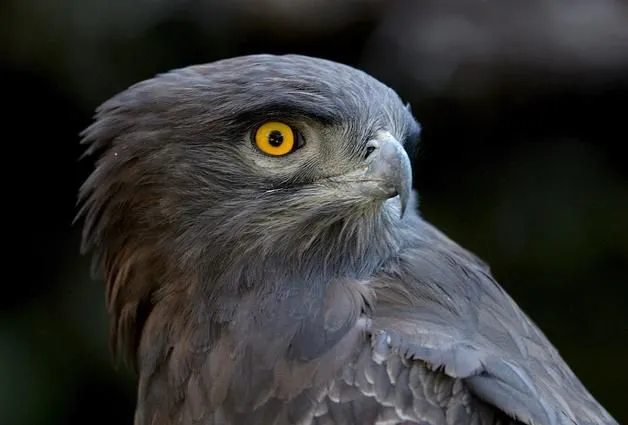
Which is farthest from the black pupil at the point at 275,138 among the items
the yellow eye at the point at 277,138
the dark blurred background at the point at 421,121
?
the dark blurred background at the point at 421,121

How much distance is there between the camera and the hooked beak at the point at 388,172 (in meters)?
3.25

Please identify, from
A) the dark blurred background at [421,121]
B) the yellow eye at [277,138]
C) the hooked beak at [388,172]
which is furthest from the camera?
the dark blurred background at [421,121]

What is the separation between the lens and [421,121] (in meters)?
6.26

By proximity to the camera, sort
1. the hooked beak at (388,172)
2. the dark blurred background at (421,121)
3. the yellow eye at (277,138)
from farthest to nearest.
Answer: the dark blurred background at (421,121), the yellow eye at (277,138), the hooked beak at (388,172)

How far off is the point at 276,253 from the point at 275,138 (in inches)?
15.0

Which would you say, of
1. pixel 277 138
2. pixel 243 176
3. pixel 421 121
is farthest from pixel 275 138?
pixel 421 121

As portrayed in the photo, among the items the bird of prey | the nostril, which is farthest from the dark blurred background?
the nostril

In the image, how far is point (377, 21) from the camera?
242 inches

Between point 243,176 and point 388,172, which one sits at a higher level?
point 388,172

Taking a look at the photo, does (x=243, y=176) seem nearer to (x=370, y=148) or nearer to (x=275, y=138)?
(x=275, y=138)

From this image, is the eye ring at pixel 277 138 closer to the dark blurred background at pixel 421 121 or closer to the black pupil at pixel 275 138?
the black pupil at pixel 275 138

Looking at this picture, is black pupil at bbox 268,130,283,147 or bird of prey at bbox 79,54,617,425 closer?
bird of prey at bbox 79,54,617,425

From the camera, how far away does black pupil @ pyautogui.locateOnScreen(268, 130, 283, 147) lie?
3.37 metres

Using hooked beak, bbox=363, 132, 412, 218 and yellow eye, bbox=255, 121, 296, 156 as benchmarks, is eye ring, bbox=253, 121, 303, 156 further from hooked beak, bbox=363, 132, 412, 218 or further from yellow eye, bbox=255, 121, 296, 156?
hooked beak, bbox=363, 132, 412, 218
